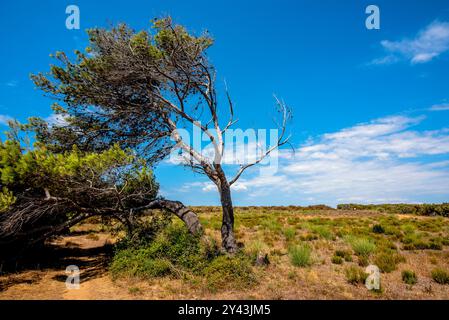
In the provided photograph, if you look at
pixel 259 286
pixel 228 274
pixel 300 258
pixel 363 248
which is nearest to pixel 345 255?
pixel 363 248

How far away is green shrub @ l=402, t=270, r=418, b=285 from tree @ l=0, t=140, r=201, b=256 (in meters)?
7.18

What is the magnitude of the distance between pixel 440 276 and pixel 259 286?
18.1 ft

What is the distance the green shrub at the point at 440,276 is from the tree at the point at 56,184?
8021 millimetres

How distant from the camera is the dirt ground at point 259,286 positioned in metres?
7.37

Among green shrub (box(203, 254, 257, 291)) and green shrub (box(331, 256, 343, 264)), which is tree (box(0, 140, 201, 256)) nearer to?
green shrub (box(203, 254, 257, 291))

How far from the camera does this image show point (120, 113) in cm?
1184

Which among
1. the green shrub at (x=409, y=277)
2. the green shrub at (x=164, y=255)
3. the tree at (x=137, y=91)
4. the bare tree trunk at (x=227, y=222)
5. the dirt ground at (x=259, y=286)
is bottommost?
the dirt ground at (x=259, y=286)

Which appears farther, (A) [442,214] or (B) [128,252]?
(A) [442,214]

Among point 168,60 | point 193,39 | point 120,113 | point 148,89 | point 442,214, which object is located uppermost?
point 193,39

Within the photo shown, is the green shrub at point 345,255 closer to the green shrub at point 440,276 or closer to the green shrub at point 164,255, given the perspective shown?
the green shrub at point 440,276

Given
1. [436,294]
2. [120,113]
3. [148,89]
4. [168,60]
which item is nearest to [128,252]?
[120,113]

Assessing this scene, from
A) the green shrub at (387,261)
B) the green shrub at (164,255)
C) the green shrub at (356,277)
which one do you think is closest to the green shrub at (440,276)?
the green shrub at (387,261)
